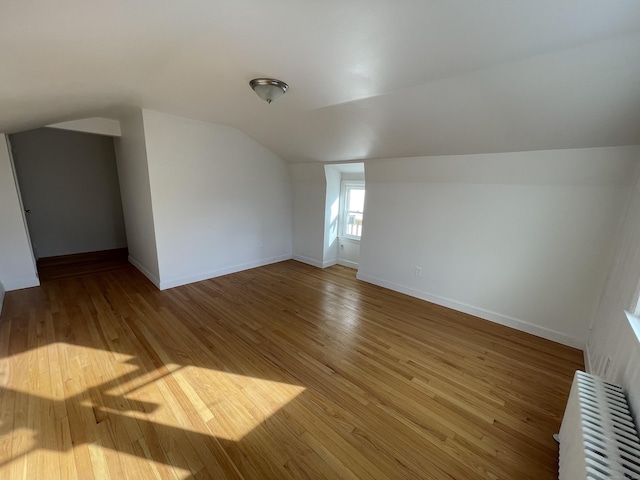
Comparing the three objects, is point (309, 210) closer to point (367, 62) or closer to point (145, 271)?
point (145, 271)

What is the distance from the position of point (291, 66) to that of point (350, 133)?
1273mm

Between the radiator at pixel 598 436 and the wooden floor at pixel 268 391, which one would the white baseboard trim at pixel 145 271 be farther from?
the radiator at pixel 598 436

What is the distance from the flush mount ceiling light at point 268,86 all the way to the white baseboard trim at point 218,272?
287 cm

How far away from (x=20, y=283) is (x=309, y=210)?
4.30 metres

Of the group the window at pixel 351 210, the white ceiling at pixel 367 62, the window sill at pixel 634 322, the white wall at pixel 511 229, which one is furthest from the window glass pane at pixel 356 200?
the window sill at pixel 634 322

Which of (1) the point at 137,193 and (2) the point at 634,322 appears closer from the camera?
(2) the point at 634,322

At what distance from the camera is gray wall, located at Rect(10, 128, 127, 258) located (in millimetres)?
4465

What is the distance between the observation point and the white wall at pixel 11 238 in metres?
3.14

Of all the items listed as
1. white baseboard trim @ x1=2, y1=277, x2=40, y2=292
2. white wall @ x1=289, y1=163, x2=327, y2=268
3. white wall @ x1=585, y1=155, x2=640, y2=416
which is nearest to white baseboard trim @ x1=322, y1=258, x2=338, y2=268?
white wall @ x1=289, y1=163, x2=327, y2=268

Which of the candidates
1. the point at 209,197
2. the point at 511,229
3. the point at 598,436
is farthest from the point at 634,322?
the point at 209,197

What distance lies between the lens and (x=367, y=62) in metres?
1.69

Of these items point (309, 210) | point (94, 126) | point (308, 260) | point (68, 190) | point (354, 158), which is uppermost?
point (94, 126)

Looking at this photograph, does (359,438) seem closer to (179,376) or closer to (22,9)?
(179,376)

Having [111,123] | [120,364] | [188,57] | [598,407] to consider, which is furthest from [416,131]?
[111,123]
